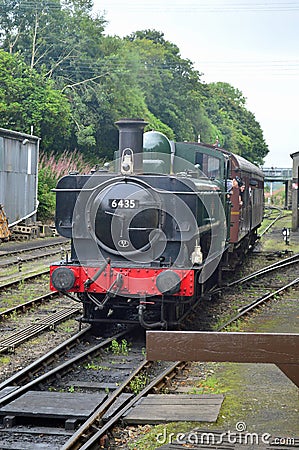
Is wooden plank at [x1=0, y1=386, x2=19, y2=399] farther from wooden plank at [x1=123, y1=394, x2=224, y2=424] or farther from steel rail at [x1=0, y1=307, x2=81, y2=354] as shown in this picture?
steel rail at [x1=0, y1=307, x2=81, y2=354]

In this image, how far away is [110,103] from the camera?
126 ft

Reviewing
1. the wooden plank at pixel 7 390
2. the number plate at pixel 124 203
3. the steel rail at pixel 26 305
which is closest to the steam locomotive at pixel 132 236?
the number plate at pixel 124 203

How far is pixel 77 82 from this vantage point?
39281 mm

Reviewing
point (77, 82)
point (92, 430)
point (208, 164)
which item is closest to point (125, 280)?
point (92, 430)

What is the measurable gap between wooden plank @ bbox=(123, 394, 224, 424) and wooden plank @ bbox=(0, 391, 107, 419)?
1.48 feet

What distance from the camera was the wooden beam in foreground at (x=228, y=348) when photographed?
13.8 feet

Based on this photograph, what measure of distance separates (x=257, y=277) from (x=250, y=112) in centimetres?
7212

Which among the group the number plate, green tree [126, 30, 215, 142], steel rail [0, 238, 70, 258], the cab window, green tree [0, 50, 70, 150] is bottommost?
steel rail [0, 238, 70, 258]

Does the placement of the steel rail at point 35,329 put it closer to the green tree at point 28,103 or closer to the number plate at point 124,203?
the number plate at point 124,203

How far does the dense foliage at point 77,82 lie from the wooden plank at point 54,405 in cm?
2541

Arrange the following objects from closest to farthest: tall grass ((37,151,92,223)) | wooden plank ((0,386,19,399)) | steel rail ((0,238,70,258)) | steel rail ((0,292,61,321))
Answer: wooden plank ((0,386,19,399))
steel rail ((0,292,61,321))
steel rail ((0,238,70,258))
tall grass ((37,151,92,223))

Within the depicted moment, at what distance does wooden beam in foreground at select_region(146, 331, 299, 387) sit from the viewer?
4.21 m

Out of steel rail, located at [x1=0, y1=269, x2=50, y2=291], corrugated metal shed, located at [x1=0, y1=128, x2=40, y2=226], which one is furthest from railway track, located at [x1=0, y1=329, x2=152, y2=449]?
corrugated metal shed, located at [x1=0, y1=128, x2=40, y2=226]

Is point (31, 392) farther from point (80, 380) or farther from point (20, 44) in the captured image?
point (20, 44)
